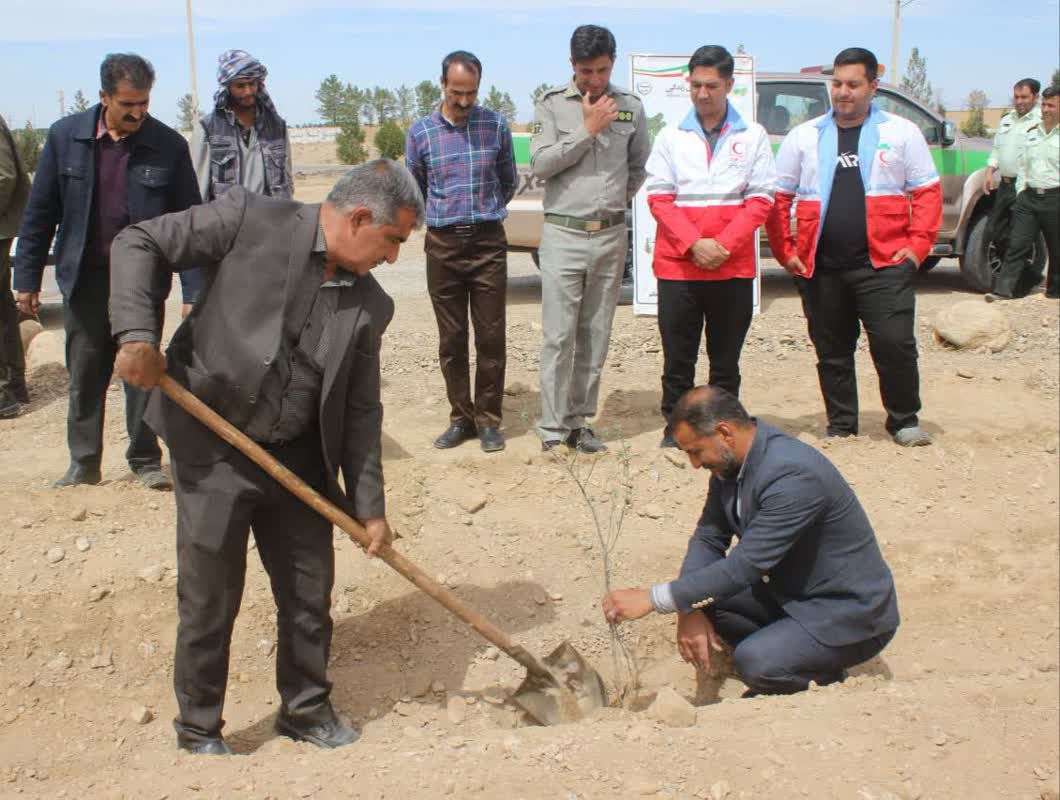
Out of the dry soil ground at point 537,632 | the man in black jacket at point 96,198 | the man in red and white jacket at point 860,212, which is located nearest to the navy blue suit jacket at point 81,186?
the man in black jacket at point 96,198

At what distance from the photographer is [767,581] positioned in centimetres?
427

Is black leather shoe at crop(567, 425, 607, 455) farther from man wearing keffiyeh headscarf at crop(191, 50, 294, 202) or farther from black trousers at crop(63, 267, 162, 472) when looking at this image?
black trousers at crop(63, 267, 162, 472)

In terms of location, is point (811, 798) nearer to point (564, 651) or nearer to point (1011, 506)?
point (564, 651)

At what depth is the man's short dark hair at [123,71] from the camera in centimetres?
468

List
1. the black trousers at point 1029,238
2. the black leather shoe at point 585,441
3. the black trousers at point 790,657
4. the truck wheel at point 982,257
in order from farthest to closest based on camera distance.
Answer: the truck wheel at point 982,257
the black trousers at point 1029,238
the black leather shoe at point 585,441
the black trousers at point 790,657

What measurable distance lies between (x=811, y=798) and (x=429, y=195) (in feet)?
11.6

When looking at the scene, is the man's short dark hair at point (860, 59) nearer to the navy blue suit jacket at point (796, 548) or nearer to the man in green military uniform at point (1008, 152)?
the navy blue suit jacket at point (796, 548)

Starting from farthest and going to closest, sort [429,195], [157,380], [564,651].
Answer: [429,195], [564,651], [157,380]

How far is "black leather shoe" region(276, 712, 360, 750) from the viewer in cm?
382

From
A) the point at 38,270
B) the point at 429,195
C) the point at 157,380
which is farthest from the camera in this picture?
the point at 429,195

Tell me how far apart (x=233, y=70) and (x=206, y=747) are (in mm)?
3062

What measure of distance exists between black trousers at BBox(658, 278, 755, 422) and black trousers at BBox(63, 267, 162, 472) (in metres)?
2.56

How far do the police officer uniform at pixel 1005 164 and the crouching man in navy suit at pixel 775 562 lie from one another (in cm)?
680

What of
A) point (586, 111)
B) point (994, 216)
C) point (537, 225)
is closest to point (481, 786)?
point (586, 111)
